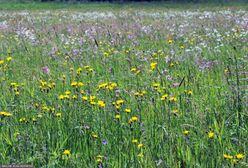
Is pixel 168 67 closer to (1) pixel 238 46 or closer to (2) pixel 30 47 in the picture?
(1) pixel 238 46

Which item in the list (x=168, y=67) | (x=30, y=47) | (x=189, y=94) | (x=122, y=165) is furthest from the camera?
(x=30, y=47)

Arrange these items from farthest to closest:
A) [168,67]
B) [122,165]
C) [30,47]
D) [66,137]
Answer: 1. [30,47]
2. [168,67]
3. [66,137]
4. [122,165]

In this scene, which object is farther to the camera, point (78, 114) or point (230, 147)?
point (78, 114)

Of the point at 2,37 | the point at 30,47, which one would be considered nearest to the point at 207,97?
the point at 30,47

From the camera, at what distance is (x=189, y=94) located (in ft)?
17.1

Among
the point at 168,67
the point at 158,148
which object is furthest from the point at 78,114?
the point at 168,67

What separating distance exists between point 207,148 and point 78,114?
1.46 m

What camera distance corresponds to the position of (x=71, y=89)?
5.84 m

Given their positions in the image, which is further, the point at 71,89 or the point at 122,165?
the point at 71,89

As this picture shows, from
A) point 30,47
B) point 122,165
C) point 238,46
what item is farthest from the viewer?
point 30,47

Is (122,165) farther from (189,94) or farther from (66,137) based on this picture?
(189,94)

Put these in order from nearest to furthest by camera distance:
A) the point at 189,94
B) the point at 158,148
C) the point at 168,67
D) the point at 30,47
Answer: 1. the point at 158,148
2. the point at 189,94
3. the point at 168,67
4. the point at 30,47

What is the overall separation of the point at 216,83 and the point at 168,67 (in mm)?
1388

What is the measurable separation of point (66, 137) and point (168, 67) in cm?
336
